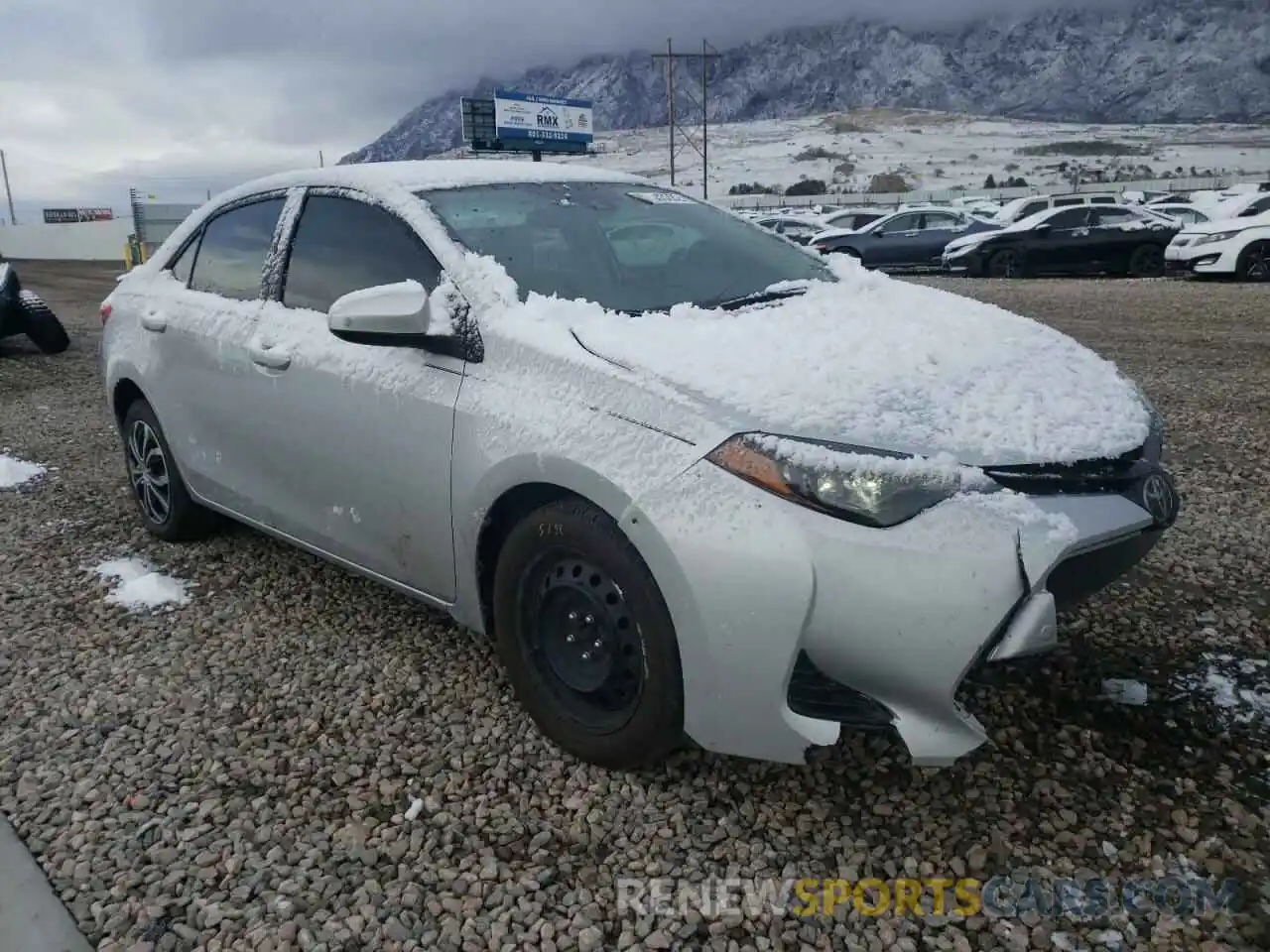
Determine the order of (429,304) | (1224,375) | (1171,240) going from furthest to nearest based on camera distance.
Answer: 1. (1171,240)
2. (1224,375)
3. (429,304)

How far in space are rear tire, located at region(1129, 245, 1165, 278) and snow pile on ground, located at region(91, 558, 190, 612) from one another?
16.3 m

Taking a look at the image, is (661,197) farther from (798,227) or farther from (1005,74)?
(1005,74)

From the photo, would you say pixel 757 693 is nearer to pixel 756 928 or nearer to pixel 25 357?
pixel 756 928

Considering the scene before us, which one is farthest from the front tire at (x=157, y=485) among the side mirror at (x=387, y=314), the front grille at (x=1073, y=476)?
the front grille at (x=1073, y=476)

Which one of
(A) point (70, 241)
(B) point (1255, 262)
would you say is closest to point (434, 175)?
(B) point (1255, 262)

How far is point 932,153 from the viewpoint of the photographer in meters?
86.7

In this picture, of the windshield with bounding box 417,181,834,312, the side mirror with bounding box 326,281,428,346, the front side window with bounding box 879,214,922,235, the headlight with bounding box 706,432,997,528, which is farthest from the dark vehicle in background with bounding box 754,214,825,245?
the headlight with bounding box 706,432,997,528

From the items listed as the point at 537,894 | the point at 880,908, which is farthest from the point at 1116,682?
the point at 537,894

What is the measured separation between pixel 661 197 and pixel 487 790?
2.24 m

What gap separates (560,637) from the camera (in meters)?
2.55

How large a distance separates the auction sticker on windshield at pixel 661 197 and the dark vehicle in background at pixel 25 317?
9178mm

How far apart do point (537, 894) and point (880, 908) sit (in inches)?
28.7

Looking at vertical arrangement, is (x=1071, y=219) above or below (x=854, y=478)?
above

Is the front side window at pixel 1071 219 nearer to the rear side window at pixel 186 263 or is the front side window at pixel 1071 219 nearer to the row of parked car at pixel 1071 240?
the row of parked car at pixel 1071 240
